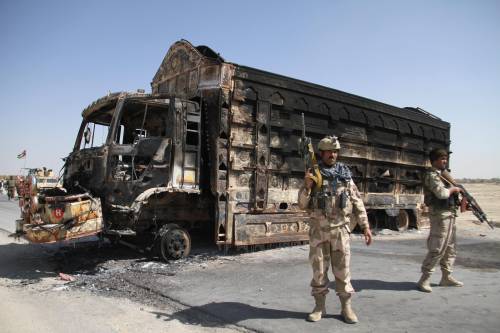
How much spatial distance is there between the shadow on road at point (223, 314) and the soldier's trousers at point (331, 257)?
0.36m

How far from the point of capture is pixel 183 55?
320 inches

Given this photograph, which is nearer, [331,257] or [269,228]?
[331,257]

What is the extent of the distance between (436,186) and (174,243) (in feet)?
14.2

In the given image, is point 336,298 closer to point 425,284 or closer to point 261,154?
point 425,284

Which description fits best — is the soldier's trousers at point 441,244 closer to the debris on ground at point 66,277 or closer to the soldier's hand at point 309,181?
the soldier's hand at point 309,181

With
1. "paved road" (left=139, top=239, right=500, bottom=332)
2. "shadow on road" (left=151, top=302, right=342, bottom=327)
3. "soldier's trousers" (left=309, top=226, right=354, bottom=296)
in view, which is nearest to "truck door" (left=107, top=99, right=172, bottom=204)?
"paved road" (left=139, top=239, right=500, bottom=332)

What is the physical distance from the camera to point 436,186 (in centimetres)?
495

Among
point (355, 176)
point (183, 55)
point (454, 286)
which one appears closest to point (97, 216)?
point (183, 55)

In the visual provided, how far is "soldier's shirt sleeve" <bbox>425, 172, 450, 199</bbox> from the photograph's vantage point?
491 cm

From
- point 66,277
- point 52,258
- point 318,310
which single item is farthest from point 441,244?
point 52,258

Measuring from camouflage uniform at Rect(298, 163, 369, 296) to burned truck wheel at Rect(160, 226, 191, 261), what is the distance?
3.36 metres

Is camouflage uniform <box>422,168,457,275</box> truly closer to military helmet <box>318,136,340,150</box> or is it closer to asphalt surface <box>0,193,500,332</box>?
asphalt surface <box>0,193,500,332</box>

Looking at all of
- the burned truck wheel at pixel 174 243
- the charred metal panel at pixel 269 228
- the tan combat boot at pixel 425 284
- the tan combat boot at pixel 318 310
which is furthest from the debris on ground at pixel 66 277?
the tan combat boot at pixel 425 284

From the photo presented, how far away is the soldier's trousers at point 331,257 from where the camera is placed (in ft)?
12.7
